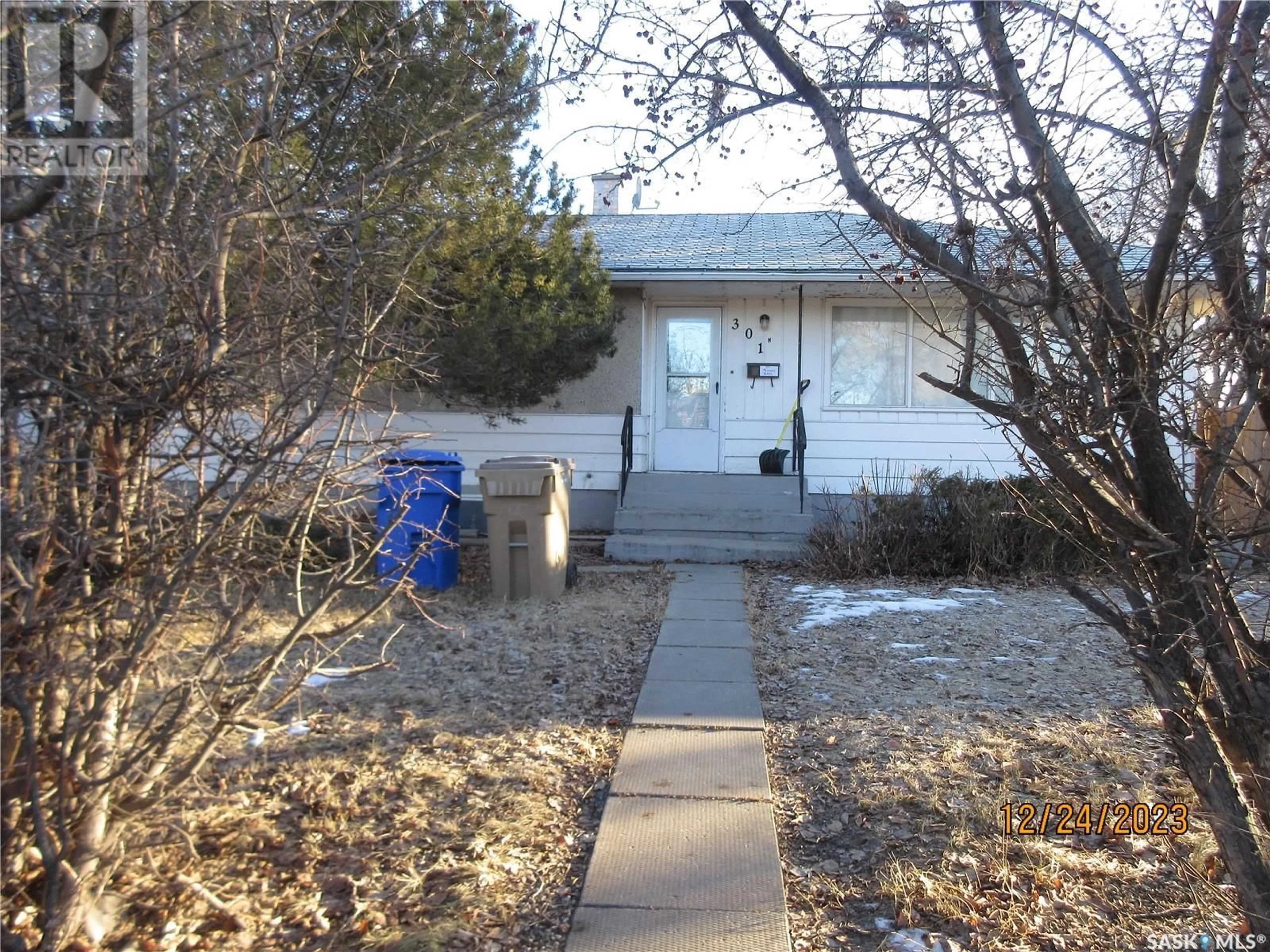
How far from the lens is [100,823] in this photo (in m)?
2.53

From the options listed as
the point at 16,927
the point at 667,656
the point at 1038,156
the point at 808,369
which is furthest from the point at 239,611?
the point at 808,369

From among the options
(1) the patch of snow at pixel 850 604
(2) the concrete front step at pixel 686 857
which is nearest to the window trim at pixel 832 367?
(1) the patch of snow at pixel 850 604

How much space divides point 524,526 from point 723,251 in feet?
19.4

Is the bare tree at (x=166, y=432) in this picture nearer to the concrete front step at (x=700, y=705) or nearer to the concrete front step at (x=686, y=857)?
the concrete front step at (x=686, y=857)

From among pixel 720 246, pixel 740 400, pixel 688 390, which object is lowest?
pixel 740 400

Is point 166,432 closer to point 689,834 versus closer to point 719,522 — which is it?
point 689,834

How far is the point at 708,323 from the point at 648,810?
364 inches

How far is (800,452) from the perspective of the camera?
11.2m

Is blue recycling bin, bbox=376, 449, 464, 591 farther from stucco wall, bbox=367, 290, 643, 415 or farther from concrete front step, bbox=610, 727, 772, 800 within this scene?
stucco wall, bbox=367, 290, 643, 415

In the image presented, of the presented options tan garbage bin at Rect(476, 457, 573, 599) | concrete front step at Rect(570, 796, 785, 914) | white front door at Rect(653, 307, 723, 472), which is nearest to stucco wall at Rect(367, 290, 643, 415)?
white front door at Rect(653, 307, 723, 472)

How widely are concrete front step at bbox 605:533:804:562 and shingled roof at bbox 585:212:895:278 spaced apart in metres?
Result: 3.09

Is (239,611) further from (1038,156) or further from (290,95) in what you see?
(1038,156)

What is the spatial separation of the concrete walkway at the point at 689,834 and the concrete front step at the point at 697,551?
430 cm

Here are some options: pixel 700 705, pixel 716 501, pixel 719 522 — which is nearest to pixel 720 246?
pixel 716 501
